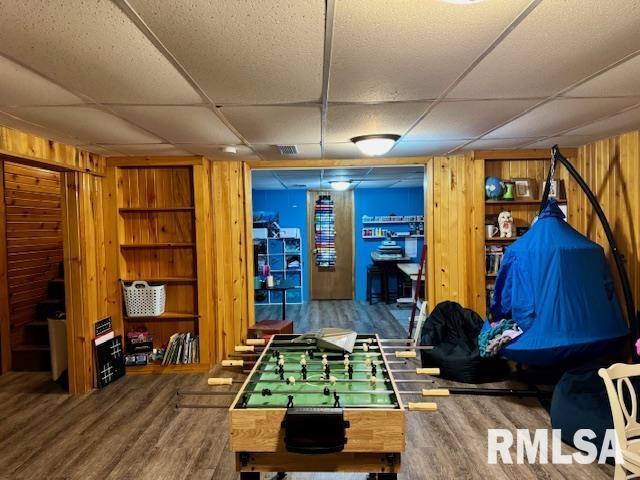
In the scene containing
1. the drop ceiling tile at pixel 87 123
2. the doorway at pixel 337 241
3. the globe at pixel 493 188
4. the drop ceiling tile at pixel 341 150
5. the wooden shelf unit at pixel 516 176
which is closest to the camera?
the drop ceiling tile at pixel 87 123

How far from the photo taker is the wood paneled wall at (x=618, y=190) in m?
3.42

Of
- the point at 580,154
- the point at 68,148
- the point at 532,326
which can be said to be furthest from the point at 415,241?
the point at 68,148

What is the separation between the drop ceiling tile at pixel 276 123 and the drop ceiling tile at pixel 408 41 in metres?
0.51

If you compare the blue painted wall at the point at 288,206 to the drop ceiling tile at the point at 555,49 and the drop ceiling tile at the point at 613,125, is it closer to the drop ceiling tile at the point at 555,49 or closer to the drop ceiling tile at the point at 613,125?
the drop ceiling tile at the point at 613,125

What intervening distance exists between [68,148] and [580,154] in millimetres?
4947

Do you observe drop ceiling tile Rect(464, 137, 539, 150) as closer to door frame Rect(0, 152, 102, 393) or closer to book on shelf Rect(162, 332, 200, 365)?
book on shelf Rect(162, 332, 200, 365)

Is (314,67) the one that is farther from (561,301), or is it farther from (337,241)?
(337,241)

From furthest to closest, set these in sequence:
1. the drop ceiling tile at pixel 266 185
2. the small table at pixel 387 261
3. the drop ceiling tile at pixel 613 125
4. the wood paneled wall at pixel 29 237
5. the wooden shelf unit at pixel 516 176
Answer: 1. the small table at pixel 387 261
2. the drop ceiling tile at pixel 266 185
3. the wood paneled wall at pixel 29 237
4. the wooden shelf unit at pixel 516 176
5. the drop ceiling tile at pixel 613 125

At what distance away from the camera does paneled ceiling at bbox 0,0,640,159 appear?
4.62 feet

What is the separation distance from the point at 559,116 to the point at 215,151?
2.93 m

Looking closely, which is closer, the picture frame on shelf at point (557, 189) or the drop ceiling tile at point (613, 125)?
the drop ceiling tile at point (613, 125)

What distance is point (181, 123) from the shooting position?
9.26 feet

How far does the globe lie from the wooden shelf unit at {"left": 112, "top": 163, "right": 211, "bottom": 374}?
10.1ft

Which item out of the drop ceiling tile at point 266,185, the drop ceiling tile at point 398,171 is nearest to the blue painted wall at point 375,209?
the drop ceiling tile at point 266,185
